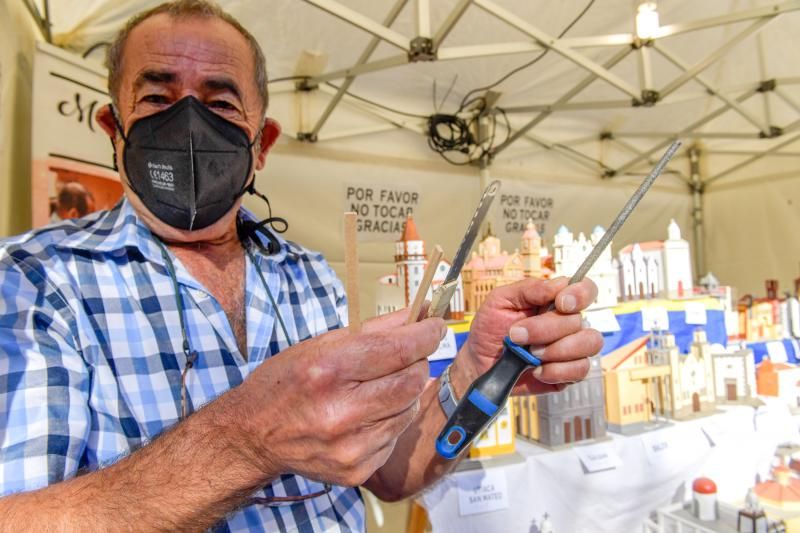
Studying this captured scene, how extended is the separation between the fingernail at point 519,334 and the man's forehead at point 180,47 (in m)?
0.83

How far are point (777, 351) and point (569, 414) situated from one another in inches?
68.2

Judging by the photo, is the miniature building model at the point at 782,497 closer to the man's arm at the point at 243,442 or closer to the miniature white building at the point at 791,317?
the miniature white building at the point at 791,317

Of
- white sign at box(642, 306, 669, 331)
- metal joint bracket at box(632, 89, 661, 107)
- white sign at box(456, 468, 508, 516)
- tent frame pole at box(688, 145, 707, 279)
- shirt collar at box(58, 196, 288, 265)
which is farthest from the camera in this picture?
tent frame pole at box(688, 145, 707, 279)

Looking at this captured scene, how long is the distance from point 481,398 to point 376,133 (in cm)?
280

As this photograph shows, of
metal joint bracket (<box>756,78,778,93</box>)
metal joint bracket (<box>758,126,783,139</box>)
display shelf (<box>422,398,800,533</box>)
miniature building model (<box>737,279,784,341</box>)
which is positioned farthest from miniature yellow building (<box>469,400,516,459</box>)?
metal joint bracket (<box>758,126,783,139</box>)

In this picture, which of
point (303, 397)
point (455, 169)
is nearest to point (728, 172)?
point (455, 169)

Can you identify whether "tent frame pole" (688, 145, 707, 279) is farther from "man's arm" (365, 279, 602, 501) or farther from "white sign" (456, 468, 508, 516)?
"man's arm" (365, 279, 602, 501)

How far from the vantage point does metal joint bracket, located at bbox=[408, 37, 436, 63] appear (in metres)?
2.07

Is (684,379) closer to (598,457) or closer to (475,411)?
(598,457)

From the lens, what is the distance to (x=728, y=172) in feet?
15.7

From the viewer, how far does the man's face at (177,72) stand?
0.98m

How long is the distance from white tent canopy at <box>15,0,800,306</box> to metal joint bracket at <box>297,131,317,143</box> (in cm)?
1

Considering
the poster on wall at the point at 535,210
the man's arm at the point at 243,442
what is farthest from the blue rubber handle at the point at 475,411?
the poster on wall at the point at 535,210

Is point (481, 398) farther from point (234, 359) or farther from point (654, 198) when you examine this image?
point (654, 198)
